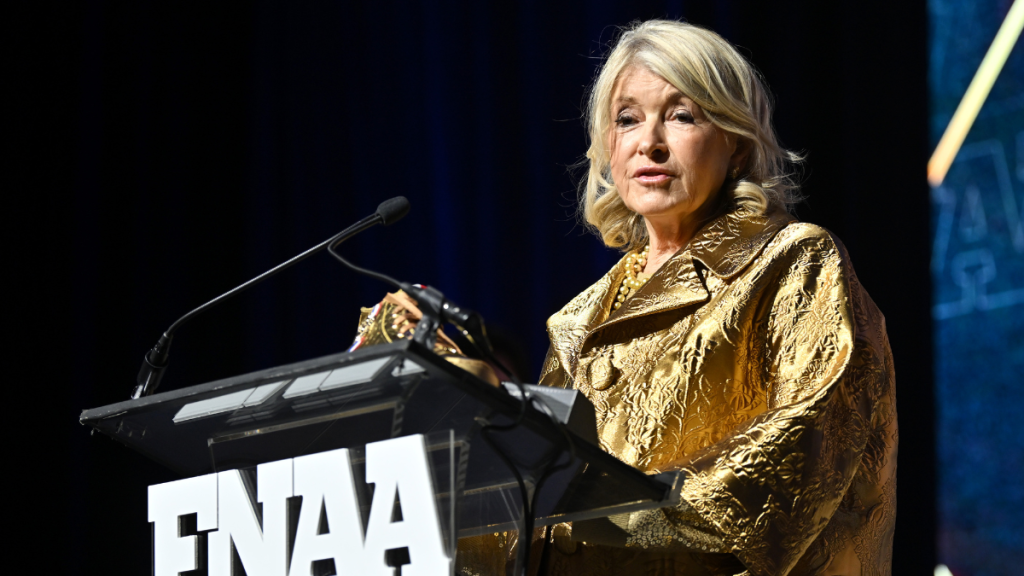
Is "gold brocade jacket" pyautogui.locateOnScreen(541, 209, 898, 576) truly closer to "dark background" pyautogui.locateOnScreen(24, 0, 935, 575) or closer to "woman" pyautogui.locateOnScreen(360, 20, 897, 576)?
"woman" pyautogui.locateOnScreen(360, 20, 897, 576)

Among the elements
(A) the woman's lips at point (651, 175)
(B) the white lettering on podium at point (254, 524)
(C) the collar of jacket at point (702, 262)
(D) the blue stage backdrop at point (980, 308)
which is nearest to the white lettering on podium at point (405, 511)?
(B) the white lettering on podium at point (254, 524)

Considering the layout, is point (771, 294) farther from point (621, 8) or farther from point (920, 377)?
point (621, 8)

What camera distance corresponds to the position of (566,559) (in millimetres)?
1348

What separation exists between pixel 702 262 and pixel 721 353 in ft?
0.55

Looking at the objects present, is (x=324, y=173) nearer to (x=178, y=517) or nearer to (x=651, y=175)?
(x=651, y=175)

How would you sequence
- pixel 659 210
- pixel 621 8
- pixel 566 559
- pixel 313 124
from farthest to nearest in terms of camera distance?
1. pixel 313 124
2. pixel 621 8
3. pixel 659 210
4. pixel 566 559

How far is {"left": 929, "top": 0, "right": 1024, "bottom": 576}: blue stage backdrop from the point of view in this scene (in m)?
2.10

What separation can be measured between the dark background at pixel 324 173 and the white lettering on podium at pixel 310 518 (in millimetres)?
1633

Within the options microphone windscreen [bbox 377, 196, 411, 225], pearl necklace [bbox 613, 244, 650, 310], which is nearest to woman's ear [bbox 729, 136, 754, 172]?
pearl necklace [bbox 613, 244, 650, 310]

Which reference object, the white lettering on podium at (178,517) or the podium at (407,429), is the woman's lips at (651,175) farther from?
the white lettering on podium at (178,517)

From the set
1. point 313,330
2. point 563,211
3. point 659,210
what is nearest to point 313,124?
point 313,330

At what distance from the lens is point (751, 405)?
4.41 feet

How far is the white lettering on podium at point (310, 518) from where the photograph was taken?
34.9 inches

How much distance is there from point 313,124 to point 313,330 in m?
0.65
